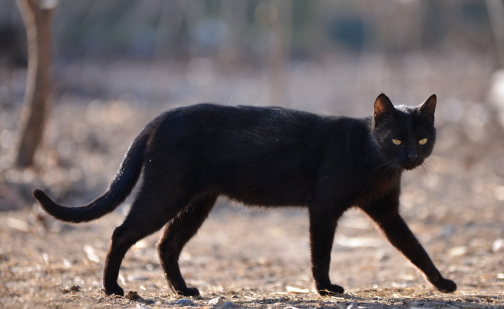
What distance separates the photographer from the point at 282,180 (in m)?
4.27

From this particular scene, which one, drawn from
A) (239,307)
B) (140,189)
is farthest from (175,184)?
(239,307)

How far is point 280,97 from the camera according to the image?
1236 centimetres

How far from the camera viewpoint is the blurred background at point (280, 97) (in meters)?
5.84

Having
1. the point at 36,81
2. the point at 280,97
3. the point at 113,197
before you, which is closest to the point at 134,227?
the point at 113,197

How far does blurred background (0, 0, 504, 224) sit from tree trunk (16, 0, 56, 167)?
0.24 meters

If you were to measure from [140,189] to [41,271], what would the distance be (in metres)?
1.12

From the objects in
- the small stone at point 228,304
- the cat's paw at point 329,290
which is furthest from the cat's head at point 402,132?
the small stone at point 228,304

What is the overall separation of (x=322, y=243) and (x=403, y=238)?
729 millimetres

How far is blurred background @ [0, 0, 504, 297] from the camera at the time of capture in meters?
5.84

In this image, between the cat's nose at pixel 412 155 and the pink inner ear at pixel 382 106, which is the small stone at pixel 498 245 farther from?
the pink inner ear at pixel 382 106

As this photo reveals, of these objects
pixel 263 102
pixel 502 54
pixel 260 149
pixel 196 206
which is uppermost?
pixel 502 54

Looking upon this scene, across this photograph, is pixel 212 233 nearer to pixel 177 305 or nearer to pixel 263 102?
pixel 177 305

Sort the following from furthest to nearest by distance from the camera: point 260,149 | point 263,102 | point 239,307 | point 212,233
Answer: point 263,102 < point 212,233 < point 260,149 < point 239,307

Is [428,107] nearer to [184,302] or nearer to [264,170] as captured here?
[264,170]
